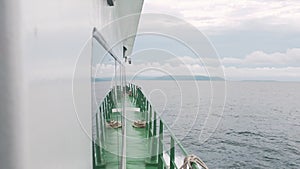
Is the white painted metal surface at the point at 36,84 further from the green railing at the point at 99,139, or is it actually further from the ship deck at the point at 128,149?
the ship deck at the point at 128,149

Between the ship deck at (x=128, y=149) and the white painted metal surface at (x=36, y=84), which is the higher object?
the white painted metal surface at (x=36, y=84)

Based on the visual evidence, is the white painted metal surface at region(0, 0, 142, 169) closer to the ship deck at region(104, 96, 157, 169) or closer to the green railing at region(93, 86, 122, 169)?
the green railing at region(93, 86, 122, 169)

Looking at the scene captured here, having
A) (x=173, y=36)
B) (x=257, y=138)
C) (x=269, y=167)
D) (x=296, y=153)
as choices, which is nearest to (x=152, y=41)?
(x=173, y=36)

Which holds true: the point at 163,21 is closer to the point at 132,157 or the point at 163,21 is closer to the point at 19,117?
the point at 19,117

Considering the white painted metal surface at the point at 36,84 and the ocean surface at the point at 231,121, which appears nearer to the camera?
the white painted metal surface at the point at 36,84

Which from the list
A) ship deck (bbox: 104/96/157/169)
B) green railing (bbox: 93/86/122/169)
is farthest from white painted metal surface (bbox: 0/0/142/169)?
ship deck (bbox: 104/96/157/169)

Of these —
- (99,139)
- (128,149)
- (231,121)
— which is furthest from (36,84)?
(231,121)

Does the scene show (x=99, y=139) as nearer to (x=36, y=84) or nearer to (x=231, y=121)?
(x=36, y=84)

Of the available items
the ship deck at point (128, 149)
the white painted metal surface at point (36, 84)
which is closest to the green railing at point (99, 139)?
the ship deck at point (128, 149)

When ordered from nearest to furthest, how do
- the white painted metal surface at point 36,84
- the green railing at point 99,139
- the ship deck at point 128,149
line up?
the white painted metal surface at point 36,84
the green railing at point 99,139
the ship deck at point 128,149
